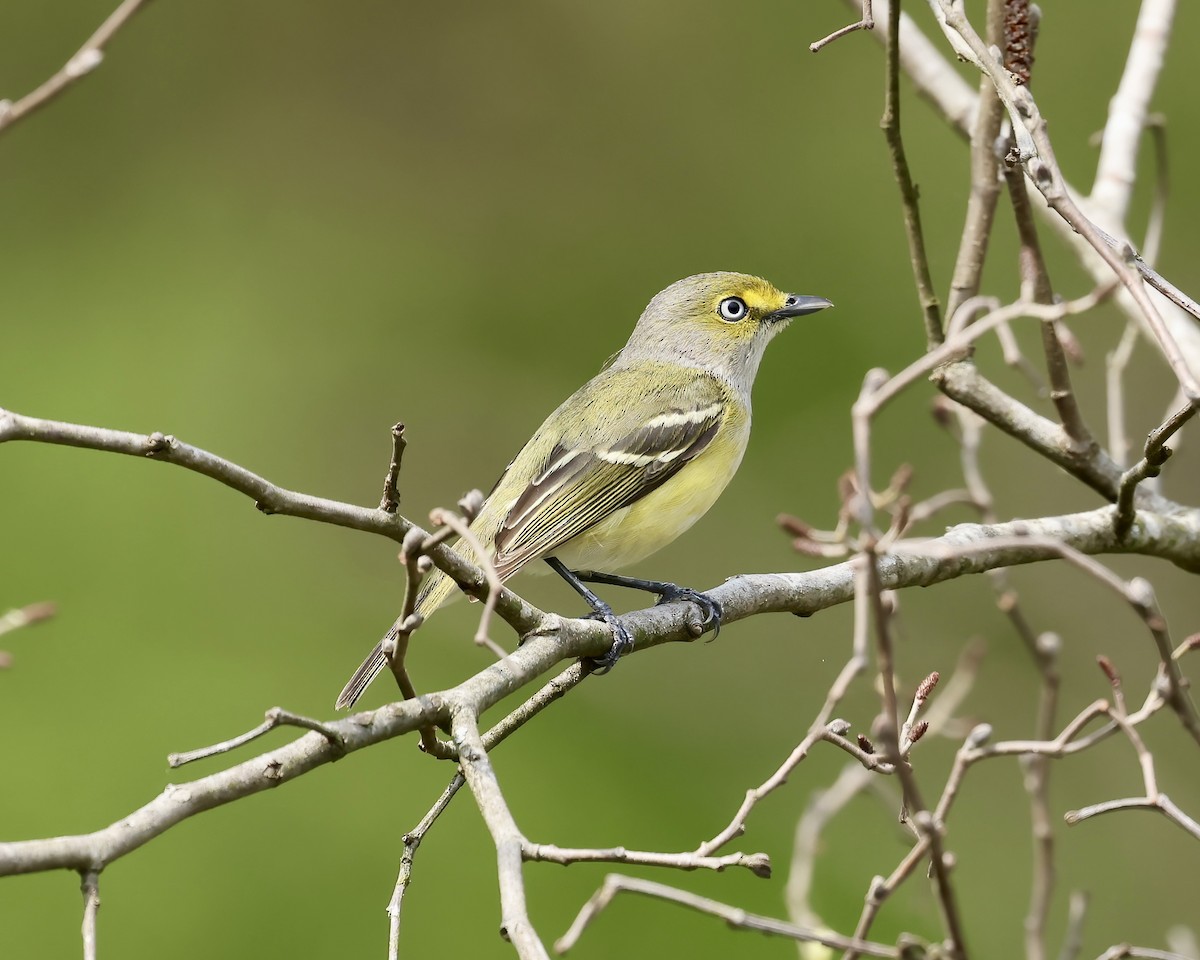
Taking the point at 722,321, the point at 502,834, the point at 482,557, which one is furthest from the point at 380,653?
the point at 722,321

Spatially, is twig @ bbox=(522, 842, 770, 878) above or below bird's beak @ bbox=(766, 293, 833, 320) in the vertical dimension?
below

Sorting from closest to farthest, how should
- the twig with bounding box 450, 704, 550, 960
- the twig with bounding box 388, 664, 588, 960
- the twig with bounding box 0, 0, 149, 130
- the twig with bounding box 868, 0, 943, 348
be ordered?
the twig with bounding box 0, 0, 149, 130 → the twig with bounding box 450, 704, 550, 960 → the twig with bounding box 388, 664, 588, 960 → the twig with bounding box 868, 0, 943, 348

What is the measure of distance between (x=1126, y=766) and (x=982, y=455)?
5.00ft

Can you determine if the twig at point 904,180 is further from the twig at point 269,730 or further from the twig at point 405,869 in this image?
the twig at point 269,730

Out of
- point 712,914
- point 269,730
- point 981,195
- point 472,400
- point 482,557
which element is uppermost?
point 472,400

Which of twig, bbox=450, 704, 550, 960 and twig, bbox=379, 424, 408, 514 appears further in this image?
twig, bbox=379, 424, 408, 514

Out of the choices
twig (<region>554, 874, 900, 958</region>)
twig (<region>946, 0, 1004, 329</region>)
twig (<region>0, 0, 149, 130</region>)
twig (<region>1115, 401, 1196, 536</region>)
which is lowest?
twig (<region>554, 874, 900, 958</region>)

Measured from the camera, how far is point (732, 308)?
4934mm

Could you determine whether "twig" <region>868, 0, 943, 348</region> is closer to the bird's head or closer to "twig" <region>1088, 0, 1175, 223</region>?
"twig" <region>1088, 0, 1175, 223</region>

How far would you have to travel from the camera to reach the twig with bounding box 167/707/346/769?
1760mm

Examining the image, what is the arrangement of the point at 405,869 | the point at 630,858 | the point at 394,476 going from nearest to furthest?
the point at 630,858 < the point at 394,476 < the point at 405,869

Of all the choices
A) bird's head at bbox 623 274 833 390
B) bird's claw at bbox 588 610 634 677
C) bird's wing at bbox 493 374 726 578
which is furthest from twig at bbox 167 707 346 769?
bird's head at bbox 623 274 833 390

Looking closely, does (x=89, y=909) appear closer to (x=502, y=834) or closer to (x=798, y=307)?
(x=502, y=834)

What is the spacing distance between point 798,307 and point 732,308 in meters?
0.23
